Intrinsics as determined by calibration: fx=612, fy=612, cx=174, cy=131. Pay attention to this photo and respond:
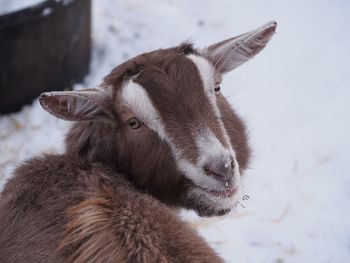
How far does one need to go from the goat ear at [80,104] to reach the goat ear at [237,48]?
1.97ft

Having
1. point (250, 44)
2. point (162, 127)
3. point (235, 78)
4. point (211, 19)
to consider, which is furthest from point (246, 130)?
point (211, 19)

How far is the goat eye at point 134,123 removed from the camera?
2913 millimetres

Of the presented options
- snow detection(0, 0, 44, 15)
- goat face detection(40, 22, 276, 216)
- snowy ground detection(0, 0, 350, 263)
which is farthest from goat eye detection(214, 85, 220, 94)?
snow detection(0, 0, 44, 15)

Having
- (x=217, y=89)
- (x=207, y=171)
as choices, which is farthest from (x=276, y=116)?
(x=207, y=171)

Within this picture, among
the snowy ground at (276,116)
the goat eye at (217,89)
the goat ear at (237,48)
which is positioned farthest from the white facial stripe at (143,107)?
the snowy ground at (276,116)

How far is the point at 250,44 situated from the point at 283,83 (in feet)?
8.29

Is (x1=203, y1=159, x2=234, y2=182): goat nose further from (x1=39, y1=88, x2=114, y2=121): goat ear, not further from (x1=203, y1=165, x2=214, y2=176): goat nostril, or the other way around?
(x1=39, y1=88, x2=114, y2=121): goat ear

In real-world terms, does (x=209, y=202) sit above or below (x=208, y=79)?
below

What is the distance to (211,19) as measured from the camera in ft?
20.9

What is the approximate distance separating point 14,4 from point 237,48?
8.19ft

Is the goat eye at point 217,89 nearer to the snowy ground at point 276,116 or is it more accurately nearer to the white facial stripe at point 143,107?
the white facial stripe at point 143,107

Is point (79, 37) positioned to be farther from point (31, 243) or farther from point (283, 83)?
point (31, 243)

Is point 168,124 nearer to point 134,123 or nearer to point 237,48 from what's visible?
point 134,123

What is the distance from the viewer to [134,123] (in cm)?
293
